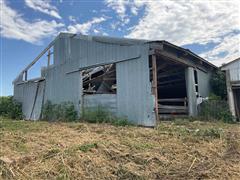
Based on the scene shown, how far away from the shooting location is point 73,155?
328 centimetres

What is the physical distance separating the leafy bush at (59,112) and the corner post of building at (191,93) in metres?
5.44

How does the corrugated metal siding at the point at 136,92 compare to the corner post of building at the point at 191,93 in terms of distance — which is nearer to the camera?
the corrugated metal siding at the point at 136,92

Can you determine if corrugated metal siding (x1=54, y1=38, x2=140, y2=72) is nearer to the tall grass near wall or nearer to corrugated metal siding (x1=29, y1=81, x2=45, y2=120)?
corrugated metal siding (x1=29, y1=81, x2=45, y2=120)

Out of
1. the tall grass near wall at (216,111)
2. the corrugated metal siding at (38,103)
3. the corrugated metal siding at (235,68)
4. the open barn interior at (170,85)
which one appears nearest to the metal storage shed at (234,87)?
the corrugated metal siding at (235,68)

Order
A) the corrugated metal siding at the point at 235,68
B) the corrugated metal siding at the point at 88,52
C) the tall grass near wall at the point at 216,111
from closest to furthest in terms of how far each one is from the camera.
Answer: the corrugated metal siding at the point at 88,52 → the tall grass near wall at the point at 216,111 → the corrugated metal siding at the point at 235,68

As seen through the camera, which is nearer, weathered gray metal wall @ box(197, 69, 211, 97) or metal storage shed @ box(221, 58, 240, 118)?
metal storage shed @ box(221, 58, 240, 118)

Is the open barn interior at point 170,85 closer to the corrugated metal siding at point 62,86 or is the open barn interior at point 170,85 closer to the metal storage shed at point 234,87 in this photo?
the metal storage shed at point 234,87

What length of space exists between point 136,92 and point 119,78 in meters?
1.00

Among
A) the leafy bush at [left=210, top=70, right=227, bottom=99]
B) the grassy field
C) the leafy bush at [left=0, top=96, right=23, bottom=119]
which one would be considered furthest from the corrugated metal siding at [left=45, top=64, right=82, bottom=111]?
the leafy bush at [left=210, top=70, right=227, bottom=99]

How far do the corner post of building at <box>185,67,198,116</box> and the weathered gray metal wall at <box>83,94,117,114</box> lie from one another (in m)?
3.80

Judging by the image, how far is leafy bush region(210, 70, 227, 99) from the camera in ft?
36.3

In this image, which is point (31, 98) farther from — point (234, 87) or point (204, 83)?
point (234, 87)

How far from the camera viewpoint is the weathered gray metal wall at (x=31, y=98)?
12.0m

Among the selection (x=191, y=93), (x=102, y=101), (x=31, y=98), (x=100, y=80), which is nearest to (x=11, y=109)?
(x=31, y=98)
